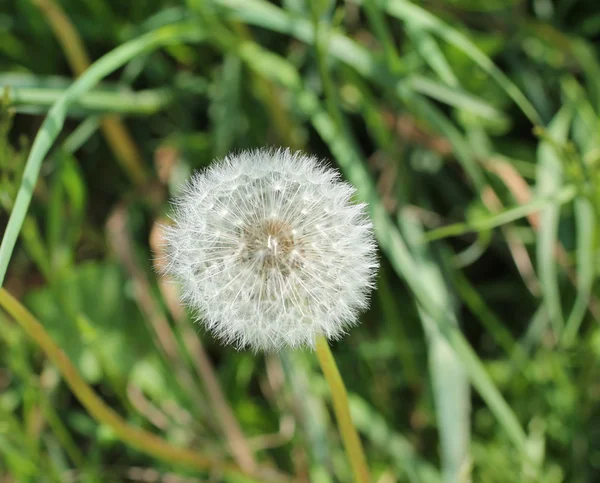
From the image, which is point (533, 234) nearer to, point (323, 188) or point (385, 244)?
point (385, 244)

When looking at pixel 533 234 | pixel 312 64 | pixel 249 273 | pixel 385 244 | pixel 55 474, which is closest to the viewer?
pixel 249 273

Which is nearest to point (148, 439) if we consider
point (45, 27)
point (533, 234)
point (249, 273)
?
point (249, 273)

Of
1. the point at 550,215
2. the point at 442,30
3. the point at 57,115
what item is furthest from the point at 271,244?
the point at 550,215

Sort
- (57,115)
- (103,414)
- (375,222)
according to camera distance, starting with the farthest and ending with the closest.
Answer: (375,222) < (103,414) < (57,115)

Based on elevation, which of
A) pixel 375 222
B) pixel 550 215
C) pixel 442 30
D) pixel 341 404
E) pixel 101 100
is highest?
pixel 101 100

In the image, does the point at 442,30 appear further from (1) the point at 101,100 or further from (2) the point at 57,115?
(1) the point at 101,100

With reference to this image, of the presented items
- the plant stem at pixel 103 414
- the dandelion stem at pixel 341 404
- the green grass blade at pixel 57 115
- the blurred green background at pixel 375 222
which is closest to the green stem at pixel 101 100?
the blurred green background at pixel 375 222

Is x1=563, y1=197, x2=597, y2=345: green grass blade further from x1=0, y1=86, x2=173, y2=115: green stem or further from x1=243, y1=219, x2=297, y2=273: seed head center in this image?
x1=0, y1=86, x2=173, y2=115: green stem

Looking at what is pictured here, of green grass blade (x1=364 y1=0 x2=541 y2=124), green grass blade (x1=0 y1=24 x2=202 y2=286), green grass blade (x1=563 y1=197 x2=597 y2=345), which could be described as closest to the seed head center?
green grass blade (x1=0 y1=24 x2=202 y2=286)
